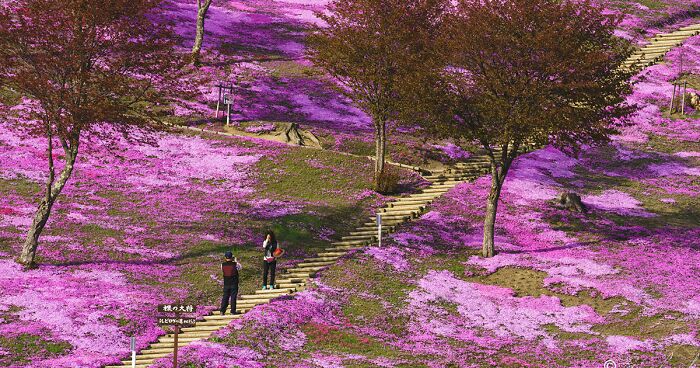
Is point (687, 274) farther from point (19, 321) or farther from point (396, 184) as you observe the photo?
point (19, 321)

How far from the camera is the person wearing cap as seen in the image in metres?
34.4

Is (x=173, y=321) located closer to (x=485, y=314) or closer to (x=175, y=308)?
(x=175, y=308)

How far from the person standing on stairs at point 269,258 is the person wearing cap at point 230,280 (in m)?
2.77

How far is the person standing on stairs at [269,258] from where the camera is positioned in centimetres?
3766

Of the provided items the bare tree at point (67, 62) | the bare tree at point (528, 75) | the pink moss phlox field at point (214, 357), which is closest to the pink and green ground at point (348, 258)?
the pink moss phlox field at point (214, 357)

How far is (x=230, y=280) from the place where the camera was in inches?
1367

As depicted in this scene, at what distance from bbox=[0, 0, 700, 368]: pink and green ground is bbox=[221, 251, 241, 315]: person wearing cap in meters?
1.04

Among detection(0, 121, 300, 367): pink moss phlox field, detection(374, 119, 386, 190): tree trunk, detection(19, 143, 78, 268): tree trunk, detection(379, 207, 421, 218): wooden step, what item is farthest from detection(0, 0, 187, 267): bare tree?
detection(374, 119, 386, 190): tree trunk

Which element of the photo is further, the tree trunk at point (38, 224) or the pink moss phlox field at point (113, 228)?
the tree trunk at point (38, 224)

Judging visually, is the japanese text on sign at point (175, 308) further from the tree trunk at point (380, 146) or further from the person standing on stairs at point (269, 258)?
the tree trunk at point (380, 146)

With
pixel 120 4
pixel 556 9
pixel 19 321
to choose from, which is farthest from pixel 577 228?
pixel 19 321

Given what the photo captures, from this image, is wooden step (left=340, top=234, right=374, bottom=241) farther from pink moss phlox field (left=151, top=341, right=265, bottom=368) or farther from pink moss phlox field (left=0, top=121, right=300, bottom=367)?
pink moss phlox field (left=151, top=341, right=265, bottom=368)

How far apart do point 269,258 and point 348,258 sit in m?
6.82

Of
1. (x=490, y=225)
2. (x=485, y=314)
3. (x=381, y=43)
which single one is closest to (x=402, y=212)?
(x=490, y=225)
